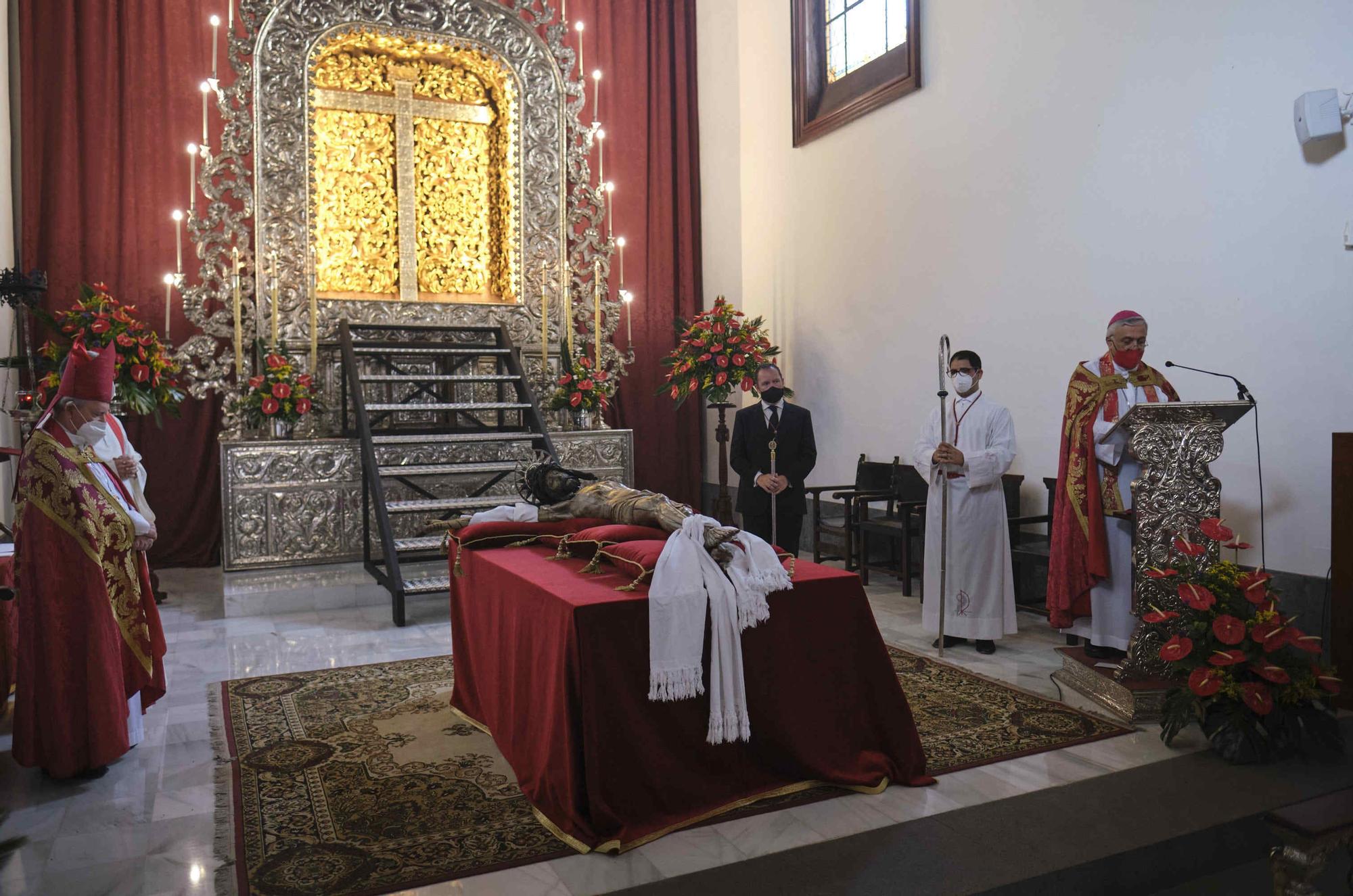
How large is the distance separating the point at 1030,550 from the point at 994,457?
2.81 feet

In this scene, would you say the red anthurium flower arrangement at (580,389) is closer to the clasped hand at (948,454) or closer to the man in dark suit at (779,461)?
the man in dark suit at (779,461)

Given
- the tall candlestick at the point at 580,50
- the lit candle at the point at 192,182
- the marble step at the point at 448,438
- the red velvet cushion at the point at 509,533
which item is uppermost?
the tall candlestick at the point at 580,50

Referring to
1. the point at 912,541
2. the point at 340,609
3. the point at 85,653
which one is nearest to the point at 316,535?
the point at 340,609

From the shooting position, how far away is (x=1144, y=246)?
5.51 m

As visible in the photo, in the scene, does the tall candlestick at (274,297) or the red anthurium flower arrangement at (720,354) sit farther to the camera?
the red anthurium flower arrangement at (720,354)

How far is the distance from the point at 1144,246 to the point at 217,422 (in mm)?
7277

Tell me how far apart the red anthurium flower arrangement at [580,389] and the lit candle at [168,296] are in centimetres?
Result: 303

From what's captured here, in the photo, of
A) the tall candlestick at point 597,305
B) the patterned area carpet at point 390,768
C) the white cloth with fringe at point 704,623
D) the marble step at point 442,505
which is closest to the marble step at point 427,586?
the marble step at point 442,505

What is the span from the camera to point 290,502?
7.04 meters

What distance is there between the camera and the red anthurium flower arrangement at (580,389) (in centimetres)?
820

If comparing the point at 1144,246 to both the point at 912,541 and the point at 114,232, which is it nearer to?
the point at 912,541

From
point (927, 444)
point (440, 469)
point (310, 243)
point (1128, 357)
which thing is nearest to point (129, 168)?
point (310, 243)

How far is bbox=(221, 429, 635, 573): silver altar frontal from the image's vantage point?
6883 mm

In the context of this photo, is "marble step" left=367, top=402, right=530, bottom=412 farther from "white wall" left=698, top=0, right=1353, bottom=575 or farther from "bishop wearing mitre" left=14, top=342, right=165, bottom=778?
"bishop wearing mitre" left=14, top=342, right=165, bottom=778
